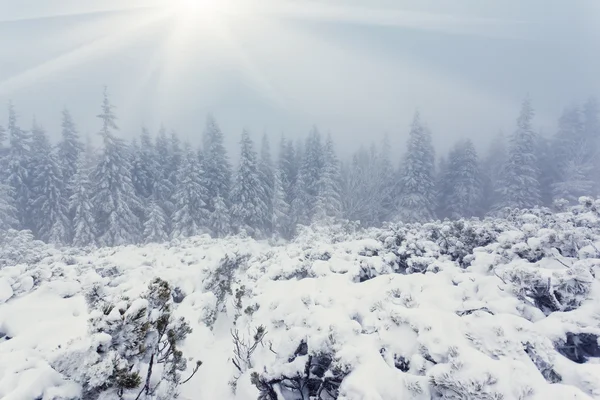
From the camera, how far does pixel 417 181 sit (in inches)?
1260

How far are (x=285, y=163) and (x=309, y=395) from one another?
32915 millimetres

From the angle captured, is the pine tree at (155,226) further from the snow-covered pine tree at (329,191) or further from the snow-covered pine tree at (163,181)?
the snow-covered pine tree at (329,191)

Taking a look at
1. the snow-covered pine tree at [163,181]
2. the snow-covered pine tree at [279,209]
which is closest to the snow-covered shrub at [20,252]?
the snow-covered pine tree at [163,181]

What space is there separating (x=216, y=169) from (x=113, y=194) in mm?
9649

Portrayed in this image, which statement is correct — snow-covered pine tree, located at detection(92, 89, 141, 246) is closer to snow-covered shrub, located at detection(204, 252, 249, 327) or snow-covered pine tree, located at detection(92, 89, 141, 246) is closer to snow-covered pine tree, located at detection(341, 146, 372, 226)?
snow-covered shrub, located at detection(204, 252, 249, 327)

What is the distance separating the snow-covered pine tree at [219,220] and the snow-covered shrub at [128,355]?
25.0 m

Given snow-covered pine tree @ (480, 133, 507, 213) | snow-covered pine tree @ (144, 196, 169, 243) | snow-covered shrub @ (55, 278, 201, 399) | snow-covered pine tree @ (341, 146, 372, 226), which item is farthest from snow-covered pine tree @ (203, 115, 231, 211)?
snow-covered pine tree @ (480, 133, 507, 213)

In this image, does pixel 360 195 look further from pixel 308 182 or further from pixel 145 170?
pixel 145 170

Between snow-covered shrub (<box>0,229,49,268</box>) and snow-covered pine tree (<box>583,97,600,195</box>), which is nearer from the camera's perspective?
snow-covered shrub (<box>0,229,49,268</box>)

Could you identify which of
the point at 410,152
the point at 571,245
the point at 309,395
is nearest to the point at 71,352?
the point at 309,395

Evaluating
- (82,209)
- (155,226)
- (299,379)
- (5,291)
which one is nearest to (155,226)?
(155,226)

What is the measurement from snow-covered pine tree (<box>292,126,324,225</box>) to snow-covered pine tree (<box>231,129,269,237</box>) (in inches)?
141

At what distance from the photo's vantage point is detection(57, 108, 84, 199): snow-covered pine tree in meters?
29.6

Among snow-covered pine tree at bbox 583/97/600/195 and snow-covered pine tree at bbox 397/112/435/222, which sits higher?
snow-covered pine tree at bbox 583/97/600/195
